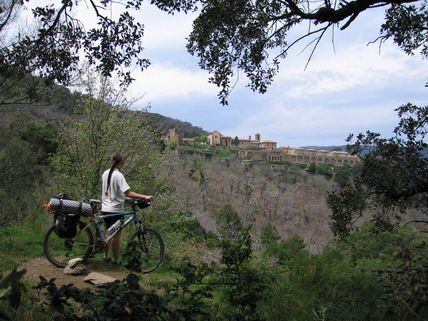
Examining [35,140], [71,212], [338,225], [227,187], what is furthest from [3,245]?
[227,187]

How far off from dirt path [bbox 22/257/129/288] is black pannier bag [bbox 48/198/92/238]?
597mm

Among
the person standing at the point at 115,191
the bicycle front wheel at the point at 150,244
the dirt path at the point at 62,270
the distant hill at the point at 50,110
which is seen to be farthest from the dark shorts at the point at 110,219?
the distant hill at the point at 50,110

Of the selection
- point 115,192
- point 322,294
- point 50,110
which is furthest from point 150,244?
point 50,110

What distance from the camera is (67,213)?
5.51m

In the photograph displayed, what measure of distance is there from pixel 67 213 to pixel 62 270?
3.10ft

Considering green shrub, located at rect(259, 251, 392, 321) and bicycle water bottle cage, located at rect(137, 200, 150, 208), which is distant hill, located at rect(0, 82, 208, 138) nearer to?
bicycle water bottle cage, located at rect(137, 200, 150, 208)

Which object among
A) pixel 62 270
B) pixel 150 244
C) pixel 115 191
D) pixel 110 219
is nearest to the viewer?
pixel 115 191

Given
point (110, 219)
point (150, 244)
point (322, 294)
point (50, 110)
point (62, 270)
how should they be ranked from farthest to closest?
point (50, 110) < point (150, 244) < point (62, 270) < point (110, 219) < point (322, 294)

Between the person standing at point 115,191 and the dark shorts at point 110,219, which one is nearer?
the person standing at point 115,191

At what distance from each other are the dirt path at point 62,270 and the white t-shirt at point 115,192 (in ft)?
3.51

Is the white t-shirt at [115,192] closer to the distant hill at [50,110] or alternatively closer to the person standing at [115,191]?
the person standing at [115,191]

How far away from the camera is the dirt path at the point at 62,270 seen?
536 cm

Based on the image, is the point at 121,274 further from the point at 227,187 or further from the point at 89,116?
the point at 227,187

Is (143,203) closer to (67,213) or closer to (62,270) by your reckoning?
(67,213)
